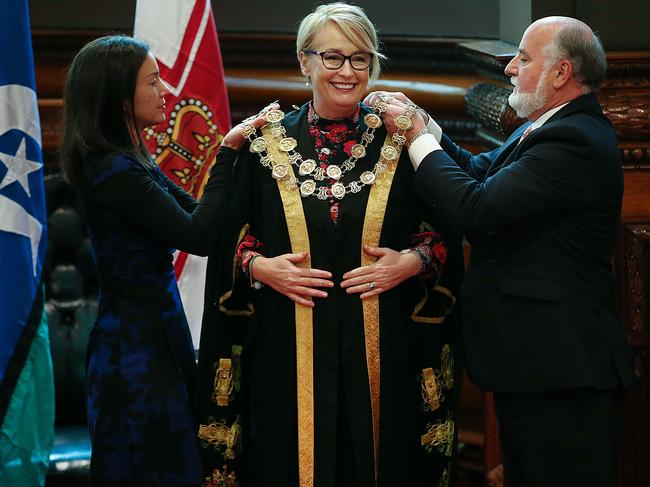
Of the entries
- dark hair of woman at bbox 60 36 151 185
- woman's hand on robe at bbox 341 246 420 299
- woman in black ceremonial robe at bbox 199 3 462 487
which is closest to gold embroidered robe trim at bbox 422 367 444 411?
woman in black ceremonial robe at bbox 199 3 462 487

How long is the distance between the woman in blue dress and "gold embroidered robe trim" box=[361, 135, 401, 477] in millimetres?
403

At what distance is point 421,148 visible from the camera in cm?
293

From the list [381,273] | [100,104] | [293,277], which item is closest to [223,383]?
[293,277]

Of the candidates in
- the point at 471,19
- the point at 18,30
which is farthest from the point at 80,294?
the point at 471,19

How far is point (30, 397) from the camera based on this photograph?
3.44 meters

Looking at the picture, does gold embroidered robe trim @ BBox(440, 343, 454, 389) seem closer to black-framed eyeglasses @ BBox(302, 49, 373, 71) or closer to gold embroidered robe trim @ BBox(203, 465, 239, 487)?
gold embroidered robe trim @ BBox(203, 465, 239, 487)

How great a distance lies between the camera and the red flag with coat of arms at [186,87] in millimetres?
3742

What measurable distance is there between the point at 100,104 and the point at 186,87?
1.00 m

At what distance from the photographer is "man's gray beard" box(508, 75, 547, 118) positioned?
112 inches

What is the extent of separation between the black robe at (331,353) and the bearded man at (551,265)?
0.68ft

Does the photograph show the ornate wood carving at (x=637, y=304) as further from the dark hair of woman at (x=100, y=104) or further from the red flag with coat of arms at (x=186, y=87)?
the dark hair of woman at (x=100, y=104)

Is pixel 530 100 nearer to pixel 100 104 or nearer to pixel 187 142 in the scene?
pixel 100 104

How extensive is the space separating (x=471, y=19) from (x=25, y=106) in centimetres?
198

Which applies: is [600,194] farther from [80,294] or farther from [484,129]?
[80,294]
